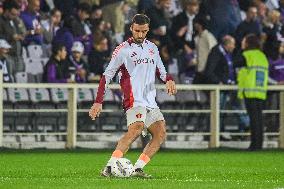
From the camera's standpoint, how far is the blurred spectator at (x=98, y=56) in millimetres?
24344

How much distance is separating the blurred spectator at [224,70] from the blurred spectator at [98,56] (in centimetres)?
208

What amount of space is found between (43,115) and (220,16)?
5.05 metres

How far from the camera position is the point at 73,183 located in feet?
43.6

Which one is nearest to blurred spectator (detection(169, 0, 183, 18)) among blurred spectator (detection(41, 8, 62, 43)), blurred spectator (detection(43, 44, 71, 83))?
blurred spectator (detection(41, 8, 62, 43))

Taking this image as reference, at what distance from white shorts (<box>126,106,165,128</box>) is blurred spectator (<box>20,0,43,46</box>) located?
382 inches

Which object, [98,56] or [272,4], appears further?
[272,4]

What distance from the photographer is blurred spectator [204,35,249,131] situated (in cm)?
2414

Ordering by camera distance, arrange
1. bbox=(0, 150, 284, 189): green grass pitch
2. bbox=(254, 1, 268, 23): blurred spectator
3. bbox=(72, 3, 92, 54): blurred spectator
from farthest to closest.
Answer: bbox=(254, 1, 268, 23): blurred spectator, bbox=(72, 3, 92, 54): blurred spectator, bbox=(0, 150, 284, 189): green grass pitch

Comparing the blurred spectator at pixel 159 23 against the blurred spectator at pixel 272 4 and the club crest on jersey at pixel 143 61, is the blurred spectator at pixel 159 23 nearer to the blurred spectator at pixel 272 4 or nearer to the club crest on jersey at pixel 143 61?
the blurred spectator at pixel 272 4

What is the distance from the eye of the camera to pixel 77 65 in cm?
2373

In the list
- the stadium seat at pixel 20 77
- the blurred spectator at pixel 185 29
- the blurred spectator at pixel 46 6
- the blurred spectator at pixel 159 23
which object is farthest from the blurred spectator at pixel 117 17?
the stadium seat at pixel 20 77

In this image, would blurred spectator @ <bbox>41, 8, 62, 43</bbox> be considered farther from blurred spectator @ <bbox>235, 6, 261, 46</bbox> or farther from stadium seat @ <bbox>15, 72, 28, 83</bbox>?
blurred spectator @ <bbox>235, 6, 261, 46</bbox>

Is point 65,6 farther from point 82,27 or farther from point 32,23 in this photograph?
point 32,23

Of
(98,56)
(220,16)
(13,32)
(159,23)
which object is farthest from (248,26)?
(13,32)
